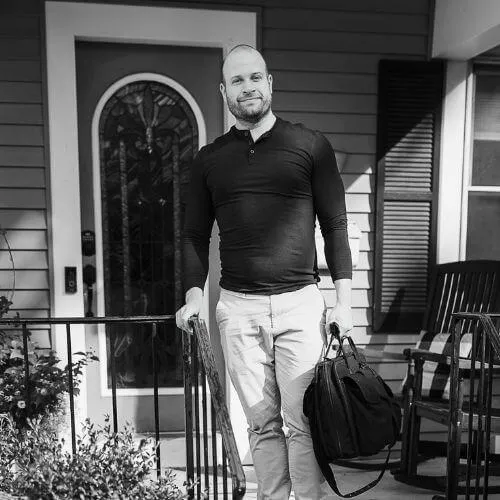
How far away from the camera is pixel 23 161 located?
2.52 metres

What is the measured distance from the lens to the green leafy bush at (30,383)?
7.10 feet

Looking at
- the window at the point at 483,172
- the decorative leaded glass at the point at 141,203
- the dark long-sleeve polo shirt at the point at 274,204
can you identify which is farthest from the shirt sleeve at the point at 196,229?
the window at the point at 483,172

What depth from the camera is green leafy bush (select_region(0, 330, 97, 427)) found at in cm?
216

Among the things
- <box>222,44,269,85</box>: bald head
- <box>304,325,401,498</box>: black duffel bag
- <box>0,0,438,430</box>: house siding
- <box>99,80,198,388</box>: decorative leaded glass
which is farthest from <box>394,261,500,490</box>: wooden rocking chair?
<box>222,44,269,85</box>: bald head

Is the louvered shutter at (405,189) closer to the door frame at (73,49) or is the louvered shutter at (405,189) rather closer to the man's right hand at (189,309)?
the door frame at (73,49)

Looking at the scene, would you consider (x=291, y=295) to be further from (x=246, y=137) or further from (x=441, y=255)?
(x=441, y=255)

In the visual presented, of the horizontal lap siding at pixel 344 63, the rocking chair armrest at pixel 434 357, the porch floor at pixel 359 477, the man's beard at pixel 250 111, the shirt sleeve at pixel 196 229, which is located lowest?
the porch floor at pixel 359 477

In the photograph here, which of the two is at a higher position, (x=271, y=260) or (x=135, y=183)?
(x=135, y=183)

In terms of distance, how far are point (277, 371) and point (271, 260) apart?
14.0 inches

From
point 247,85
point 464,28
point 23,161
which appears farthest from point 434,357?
point 23,161

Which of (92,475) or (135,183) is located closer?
(92,475)

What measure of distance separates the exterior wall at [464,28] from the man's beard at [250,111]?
1461mm

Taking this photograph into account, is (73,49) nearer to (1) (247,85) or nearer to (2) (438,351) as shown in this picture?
(1) (247,85)

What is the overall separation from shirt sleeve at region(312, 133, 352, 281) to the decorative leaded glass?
1266 mm
